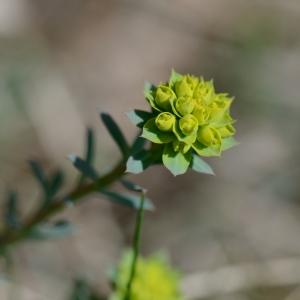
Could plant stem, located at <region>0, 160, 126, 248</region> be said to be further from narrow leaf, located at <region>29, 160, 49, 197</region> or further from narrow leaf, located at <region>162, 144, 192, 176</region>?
narrow leaf, located at <region>162, 144, 192, 176</region>

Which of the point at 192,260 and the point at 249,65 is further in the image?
the point at 249,65

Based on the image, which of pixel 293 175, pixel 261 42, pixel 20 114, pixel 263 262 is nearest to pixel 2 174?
pixel 20 114

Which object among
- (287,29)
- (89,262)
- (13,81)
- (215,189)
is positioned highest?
(287,29)

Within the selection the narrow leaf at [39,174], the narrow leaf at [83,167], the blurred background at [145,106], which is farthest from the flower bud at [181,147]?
the blurred background at [145,106]

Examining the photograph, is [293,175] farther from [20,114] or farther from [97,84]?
[20,114]

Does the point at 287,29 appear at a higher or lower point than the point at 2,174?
higher

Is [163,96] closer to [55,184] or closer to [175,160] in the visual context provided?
[175,160]

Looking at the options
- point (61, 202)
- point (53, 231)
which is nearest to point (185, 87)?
point (61, 202)
